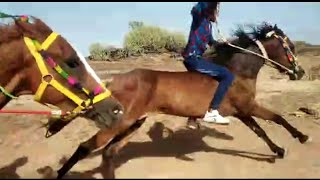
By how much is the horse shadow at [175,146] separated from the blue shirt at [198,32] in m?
1.80

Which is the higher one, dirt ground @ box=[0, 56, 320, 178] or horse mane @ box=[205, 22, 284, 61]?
horse mane @ box=[205, 22, 284, 61]

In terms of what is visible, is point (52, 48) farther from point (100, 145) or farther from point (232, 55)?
point (232, 55)

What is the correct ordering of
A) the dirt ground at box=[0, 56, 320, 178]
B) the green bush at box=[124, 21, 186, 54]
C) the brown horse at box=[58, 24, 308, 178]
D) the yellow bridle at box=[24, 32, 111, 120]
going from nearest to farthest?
the yellow bridle at box=[24, 32, 111, 120]
the brown horse at box=[58, 24, 308, 178]
the dirt ground at box=[0, 56, 320, 178]
the green bush at box=[124, 21, 186, 54]

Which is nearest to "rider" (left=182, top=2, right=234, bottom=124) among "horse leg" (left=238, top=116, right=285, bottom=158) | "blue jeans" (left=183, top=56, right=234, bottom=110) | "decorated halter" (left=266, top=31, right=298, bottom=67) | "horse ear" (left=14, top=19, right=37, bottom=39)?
"blue jeans" (left=183, top=56, right=234, bottom=110)

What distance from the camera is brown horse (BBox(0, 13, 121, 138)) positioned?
471 cm

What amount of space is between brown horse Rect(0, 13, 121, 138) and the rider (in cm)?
274

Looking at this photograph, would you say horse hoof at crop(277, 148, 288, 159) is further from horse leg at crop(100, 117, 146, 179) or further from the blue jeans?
horse leg at crop(100, 117, 146, 179)

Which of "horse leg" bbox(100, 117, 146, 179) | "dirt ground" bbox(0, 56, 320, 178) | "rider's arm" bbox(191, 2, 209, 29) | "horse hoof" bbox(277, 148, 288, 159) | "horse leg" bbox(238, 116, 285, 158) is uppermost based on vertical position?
"rider's arm" bbox(191, 2, 209, 29)

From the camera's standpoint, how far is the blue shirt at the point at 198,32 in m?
7.32

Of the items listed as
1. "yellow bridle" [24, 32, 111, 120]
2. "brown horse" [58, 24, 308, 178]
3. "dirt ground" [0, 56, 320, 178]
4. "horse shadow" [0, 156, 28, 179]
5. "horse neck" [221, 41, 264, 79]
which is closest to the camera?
"yellow bridle" [24, 32, 111, 120]

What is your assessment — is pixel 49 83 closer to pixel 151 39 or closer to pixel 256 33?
pixel 256 33

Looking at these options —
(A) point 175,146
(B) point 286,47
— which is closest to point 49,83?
(A) point 175,146

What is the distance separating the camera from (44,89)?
476 cm

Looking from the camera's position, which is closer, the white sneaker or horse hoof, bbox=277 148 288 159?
the white sneaker
